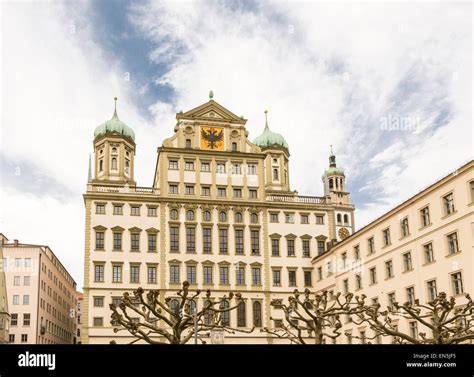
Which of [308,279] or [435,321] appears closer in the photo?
[435,321]

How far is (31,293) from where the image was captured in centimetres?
9519

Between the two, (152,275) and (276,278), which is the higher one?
(152,275)

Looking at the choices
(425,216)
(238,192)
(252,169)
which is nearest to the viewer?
(425,216)

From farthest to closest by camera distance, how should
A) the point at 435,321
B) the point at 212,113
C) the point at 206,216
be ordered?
the point at 212,113 → the point at 206,216 → the point at 435,321

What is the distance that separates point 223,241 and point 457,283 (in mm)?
33341

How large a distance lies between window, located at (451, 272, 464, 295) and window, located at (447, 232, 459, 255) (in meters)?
1.73

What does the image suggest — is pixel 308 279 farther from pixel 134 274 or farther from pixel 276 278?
pixel 134 274

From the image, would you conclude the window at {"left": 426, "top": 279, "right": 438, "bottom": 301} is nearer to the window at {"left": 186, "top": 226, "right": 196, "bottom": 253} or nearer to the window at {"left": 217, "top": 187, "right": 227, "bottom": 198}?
the window at {"left": 186, "top": 226, "right": 196, "bottom": 253}

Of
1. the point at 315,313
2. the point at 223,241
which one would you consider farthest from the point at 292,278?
the point at 315,313

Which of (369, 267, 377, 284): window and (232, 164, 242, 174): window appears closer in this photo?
(369, 267, 377, 284): window

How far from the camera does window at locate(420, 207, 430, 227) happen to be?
50062 mm

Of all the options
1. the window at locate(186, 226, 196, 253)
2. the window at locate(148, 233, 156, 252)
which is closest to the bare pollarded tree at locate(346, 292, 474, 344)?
the window at locate(186, 226, 196, 253)
